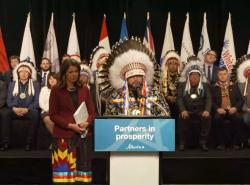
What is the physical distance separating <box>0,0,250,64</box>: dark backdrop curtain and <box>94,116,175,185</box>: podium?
449 centimetres

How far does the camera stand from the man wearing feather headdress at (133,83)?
5.37m

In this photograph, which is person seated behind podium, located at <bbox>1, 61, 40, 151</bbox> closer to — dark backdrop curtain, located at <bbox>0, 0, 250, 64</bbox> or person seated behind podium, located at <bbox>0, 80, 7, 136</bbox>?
person seated behind podium, located at <bbox>0, 80, 7, 136</bbox>

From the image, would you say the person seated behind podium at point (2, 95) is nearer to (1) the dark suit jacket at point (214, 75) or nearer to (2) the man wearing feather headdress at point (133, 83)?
(2) the man wearing feather headdress at point (133, 83)

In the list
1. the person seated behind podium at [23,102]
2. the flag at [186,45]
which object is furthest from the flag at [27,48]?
the flag at [186,45]

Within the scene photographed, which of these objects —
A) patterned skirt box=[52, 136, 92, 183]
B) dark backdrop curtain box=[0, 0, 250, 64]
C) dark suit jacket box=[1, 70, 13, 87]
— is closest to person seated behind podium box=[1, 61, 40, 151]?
dark suit jacket box=[1, 70, 13, 87]

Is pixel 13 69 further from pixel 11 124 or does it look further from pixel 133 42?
pixel 133 42

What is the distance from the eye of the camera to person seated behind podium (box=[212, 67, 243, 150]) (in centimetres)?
717

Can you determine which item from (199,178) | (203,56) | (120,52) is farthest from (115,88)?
(203,56)

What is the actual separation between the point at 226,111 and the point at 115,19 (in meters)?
2.98

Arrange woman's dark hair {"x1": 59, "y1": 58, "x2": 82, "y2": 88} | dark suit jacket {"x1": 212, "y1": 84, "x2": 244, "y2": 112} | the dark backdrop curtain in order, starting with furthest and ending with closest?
the dark backdrop curtain, dark suit jacket {"x1": 212, "y1": 84, "x2": 244, "y2": 112}, woman's dark hair {"x1": 59, "y1": 58, "x2": 82, "y2": 88}

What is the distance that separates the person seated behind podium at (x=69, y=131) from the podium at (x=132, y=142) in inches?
9.7

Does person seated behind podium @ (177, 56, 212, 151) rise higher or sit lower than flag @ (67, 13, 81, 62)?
lower

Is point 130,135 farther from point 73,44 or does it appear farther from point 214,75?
point 73,44

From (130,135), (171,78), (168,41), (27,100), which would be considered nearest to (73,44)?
(168,41)
